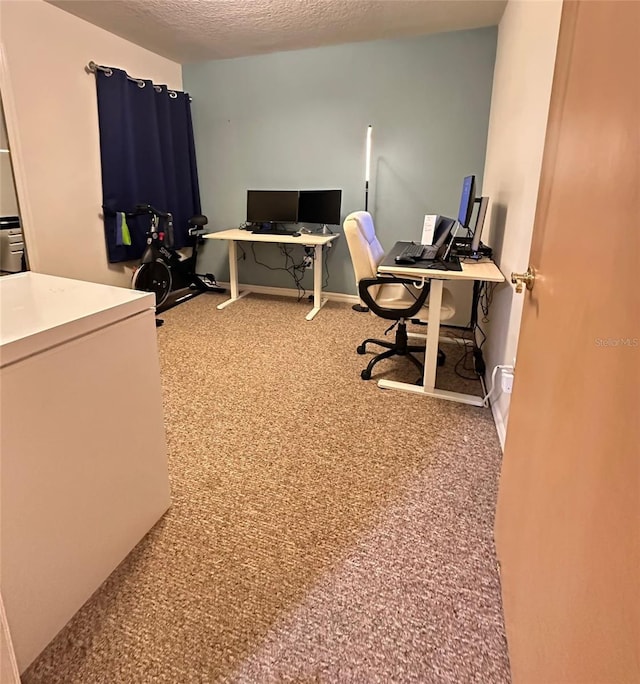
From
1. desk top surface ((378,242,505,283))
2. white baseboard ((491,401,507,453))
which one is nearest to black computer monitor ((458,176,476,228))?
desk top surface ((378,242,505,283))

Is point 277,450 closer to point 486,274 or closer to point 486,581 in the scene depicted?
point 486,581

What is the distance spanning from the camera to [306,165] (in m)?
4.27

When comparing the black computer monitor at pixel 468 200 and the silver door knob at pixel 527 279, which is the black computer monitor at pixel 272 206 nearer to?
the black computer monitor at pixel 468 200

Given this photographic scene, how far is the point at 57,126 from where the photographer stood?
10.7 feet

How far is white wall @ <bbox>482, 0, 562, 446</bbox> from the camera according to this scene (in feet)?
6.16

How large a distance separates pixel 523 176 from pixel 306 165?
2616 millimetres

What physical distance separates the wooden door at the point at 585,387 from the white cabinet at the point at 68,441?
117 centimetres

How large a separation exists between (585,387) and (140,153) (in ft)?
13.9

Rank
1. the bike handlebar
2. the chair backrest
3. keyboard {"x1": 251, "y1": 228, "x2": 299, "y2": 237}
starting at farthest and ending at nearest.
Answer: keyboard {"x1": 251, "y1": 228, "x2": 299, "y2": 237}, the bike handlebar, the chair backrest

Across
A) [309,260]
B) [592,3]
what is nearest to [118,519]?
[592,3]

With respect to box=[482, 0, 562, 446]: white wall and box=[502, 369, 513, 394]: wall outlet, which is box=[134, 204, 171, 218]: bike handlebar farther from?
box=[502, 369, 513, 394]: wall outlet

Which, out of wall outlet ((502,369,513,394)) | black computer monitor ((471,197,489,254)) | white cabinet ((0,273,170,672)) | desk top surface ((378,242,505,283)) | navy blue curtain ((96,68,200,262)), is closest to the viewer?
white cabinet ((0,273,170,672))

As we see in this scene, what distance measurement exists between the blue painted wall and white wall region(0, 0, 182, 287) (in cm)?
99

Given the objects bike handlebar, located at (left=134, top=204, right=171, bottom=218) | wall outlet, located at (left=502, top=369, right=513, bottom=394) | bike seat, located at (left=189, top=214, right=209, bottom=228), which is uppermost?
bike handlebar, located at (left=134, top=204, right=171, bottom=218)
